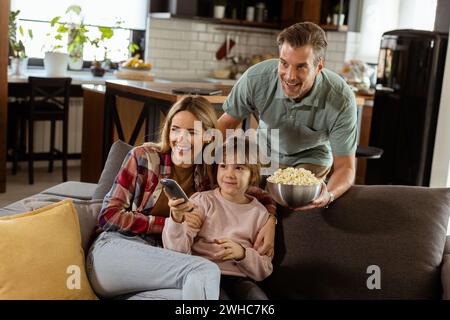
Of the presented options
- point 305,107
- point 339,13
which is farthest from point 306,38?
point 339,13

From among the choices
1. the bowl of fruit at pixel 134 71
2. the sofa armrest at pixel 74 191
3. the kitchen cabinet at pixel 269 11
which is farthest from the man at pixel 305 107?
the kitchen cabinet at pixel 269 11

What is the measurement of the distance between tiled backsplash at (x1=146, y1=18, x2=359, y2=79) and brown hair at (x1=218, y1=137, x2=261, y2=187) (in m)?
4.94

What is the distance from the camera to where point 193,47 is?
7535mm

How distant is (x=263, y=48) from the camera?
26.6ft

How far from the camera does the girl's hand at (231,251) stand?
2.32 meters

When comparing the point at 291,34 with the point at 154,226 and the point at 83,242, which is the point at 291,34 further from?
the point at 83,242

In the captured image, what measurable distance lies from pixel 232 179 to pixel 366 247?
0.56m

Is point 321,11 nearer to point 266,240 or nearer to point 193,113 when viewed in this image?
point 193,113

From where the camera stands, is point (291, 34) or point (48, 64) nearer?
point (291, 34)
